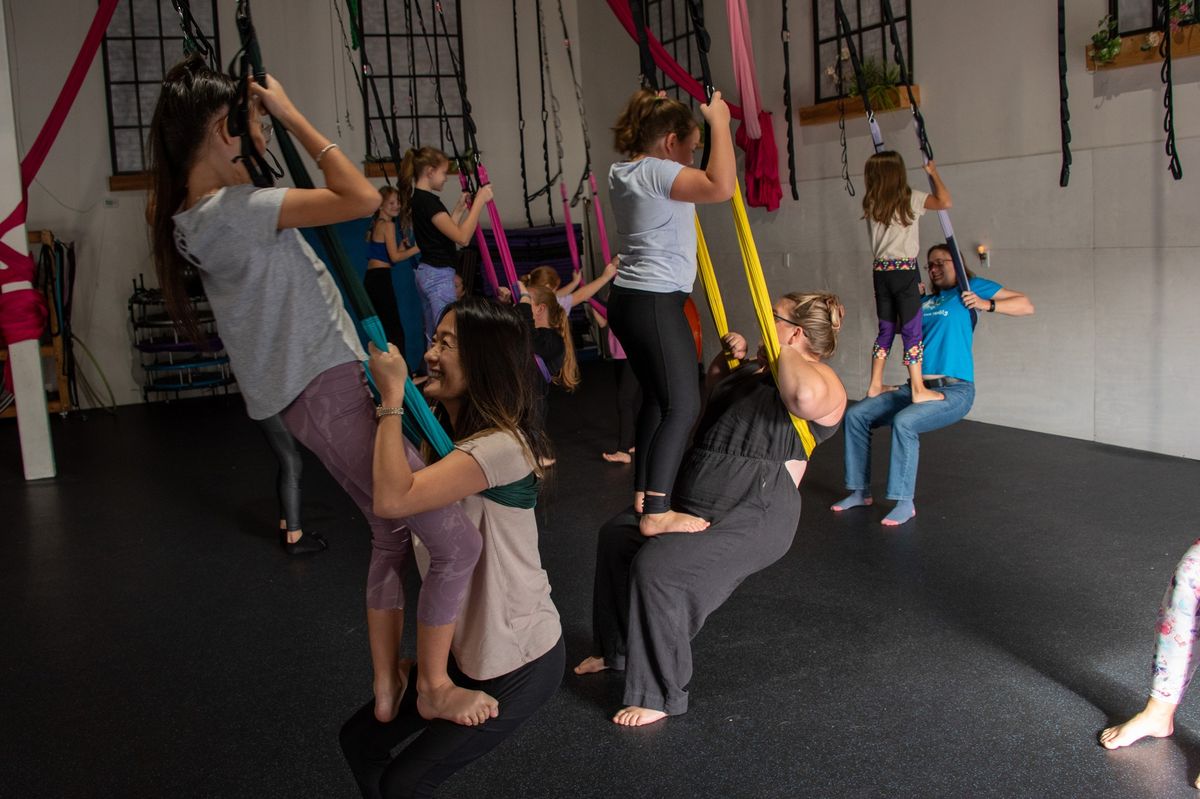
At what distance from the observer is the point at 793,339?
291cm

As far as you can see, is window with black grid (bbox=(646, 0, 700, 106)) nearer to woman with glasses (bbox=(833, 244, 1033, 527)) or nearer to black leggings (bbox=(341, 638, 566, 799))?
woman with glasses (bbox=(833, 244, 1033, 527))

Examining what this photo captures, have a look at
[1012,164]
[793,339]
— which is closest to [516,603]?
[793,339]

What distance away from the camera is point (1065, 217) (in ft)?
18.7

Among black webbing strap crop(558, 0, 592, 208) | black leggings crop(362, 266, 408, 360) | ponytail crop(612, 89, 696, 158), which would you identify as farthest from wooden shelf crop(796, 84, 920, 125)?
ponytail crop(612, 89, 696, 158)

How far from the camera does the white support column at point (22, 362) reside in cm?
576

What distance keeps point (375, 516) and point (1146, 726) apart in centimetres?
189

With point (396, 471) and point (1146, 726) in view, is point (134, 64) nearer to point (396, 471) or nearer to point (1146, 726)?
point (396, 471)

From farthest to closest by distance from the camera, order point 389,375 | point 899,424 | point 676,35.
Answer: point 676,35
point 899,424
point 389,375

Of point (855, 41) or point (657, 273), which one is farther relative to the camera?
point (855, 41)

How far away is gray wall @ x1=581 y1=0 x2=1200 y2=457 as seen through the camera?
520 centimetres

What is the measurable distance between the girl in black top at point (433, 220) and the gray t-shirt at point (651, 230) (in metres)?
1.61

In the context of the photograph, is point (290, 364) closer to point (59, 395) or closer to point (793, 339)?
point (793, 339)

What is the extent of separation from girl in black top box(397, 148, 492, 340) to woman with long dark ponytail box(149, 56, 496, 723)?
2876 mm

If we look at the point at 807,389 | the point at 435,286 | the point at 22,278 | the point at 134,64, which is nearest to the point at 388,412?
the point at 807,389
